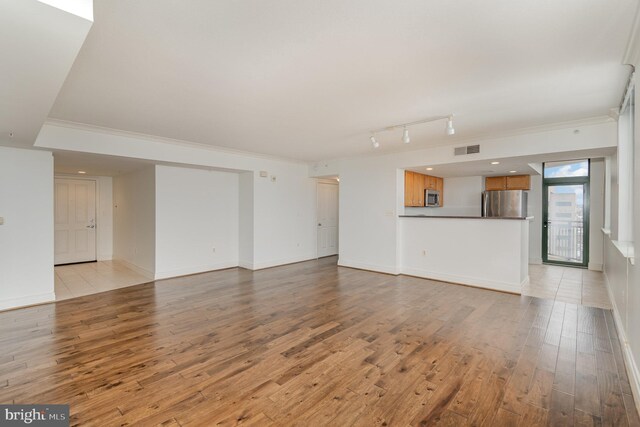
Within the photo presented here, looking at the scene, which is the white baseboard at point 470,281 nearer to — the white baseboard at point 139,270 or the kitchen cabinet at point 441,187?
the kitchen cabinet at point 441,187

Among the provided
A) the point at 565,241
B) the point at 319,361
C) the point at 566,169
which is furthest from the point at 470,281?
the point at 566,169

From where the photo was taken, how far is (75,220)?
23.6 feet

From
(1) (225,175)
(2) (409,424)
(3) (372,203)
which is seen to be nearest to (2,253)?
(1) (225,175)

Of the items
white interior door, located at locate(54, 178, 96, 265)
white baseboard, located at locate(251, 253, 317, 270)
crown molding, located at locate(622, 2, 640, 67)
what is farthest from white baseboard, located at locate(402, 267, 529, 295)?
white interior door, located at locate(54, 178, 96, 265)

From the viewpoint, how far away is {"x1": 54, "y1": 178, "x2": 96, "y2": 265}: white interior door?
696 centimetres

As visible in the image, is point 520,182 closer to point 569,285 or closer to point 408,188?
point 569,285

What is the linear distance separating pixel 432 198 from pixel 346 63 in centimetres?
537

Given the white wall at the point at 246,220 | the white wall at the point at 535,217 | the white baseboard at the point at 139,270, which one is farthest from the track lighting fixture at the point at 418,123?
the white baseboard at the point at 139,270

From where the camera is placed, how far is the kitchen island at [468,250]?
479 centimetres

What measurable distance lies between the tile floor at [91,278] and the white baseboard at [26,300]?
12cm

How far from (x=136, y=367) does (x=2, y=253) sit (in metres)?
3.12

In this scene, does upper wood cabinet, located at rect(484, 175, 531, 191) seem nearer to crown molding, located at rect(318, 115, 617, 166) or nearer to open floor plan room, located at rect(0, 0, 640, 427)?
open floor plan room, located at rect(0, 0, 640, 427)

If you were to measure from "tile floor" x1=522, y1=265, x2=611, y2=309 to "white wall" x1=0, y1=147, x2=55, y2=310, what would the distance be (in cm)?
700

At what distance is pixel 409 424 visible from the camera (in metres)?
1.83
